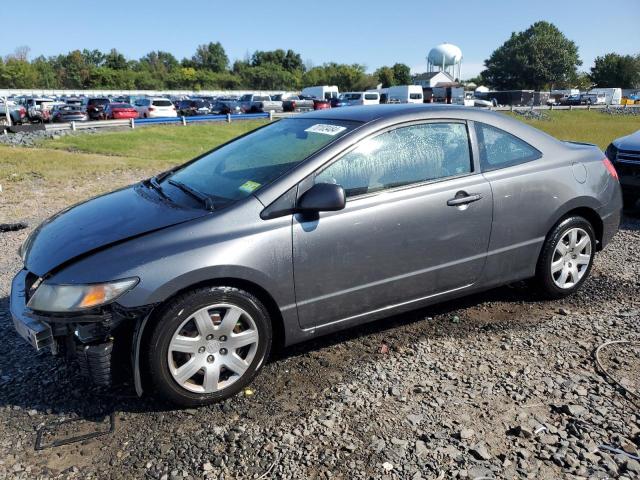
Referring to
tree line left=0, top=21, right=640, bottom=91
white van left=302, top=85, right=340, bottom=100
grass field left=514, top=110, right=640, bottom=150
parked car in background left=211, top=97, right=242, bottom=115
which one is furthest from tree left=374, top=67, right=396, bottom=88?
grass field left=514, top=110, right=640, bottom=150

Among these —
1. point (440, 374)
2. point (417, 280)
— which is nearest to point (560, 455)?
point (440, 374)

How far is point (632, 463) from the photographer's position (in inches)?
97.0

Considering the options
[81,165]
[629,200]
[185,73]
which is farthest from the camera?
[185,73]

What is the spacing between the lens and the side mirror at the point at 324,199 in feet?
9.74

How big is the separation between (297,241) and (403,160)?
1.02m

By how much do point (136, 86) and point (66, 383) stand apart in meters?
99.7

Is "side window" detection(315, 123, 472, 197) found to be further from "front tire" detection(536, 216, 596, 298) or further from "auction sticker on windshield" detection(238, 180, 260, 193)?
"front tire" detection(536, 216, 596, 298)

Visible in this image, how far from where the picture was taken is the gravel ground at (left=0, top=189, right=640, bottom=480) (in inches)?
97.9

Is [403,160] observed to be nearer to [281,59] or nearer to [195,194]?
[195,194]

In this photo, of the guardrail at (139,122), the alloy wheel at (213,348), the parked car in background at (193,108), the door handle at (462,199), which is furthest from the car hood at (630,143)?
the parked car in background at (193,108)

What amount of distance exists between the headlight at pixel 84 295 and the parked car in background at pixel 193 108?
37483mm

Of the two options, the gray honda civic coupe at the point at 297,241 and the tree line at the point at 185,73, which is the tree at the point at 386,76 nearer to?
the tree line at the point at 185,73

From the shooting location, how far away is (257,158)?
3.69m

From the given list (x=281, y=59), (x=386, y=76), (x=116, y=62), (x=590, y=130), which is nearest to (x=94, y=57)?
(x=116, y=62)
